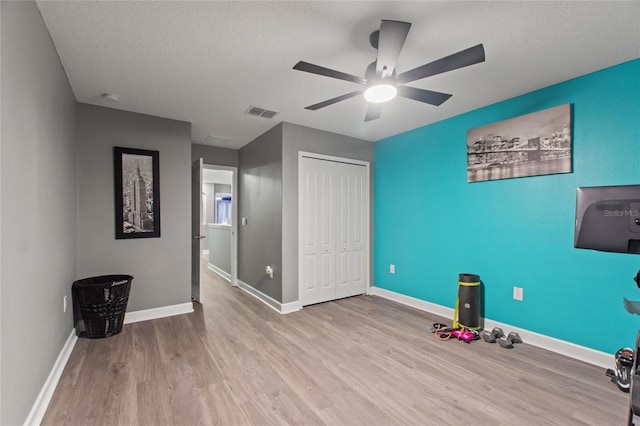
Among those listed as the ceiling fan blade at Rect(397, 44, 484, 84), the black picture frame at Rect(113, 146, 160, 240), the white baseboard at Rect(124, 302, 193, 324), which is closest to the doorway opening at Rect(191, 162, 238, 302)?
the white baseboard at Rect(124, 302, 193, 324)

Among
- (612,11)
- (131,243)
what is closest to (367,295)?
(131,243)

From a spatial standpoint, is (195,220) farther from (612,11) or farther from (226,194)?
(226,194)

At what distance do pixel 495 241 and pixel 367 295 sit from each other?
82.0 inches

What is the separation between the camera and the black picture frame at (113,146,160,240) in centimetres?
327

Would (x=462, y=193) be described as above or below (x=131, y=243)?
above

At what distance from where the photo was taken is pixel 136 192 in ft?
11.0

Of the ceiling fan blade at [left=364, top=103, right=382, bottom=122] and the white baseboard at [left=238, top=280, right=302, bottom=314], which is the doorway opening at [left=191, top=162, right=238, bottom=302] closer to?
the white baseboard at [left=238, top=280, right=302, bottom=314]

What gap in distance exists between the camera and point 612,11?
171cm

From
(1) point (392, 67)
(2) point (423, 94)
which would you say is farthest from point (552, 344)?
(1) point (392, 67)

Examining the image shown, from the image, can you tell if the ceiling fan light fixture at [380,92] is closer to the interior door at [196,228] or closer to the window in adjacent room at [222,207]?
the interior door at [196,228]

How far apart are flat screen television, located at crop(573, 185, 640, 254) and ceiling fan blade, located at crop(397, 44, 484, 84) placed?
38.7 inches

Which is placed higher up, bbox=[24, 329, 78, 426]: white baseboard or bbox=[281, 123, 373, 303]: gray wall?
bbox=[281, 123, 373, 303]: gray wall

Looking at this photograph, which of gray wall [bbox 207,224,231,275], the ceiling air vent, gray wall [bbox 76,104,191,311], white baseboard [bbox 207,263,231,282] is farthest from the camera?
gray wall [bbox 207,224,231,275]

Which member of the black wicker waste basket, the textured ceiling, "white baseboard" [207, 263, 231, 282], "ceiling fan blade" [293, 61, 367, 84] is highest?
the textured ceiling
